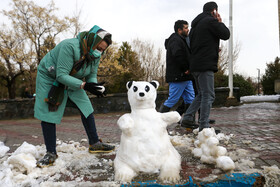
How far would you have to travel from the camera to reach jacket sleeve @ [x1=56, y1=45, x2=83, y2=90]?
8.24 feet

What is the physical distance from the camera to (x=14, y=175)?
226 centimetres

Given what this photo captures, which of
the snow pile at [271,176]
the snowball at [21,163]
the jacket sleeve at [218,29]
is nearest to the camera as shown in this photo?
the snow pile at [271,176]

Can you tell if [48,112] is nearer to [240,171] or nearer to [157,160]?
[157,160]

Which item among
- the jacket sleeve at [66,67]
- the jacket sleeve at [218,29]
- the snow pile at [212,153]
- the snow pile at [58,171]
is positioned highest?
the jacket sleeve at [218,29]

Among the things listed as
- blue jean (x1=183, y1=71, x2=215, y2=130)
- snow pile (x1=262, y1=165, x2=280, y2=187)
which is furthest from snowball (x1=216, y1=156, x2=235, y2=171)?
blue jean (x1=183, y1=71, x2=215, y2=130)

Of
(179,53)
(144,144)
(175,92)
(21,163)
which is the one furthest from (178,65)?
(21,163)

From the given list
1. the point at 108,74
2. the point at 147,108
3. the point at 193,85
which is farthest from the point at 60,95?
the point at 108,74

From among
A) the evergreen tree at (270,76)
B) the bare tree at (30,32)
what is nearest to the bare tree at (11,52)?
the bare tree at (30,32)

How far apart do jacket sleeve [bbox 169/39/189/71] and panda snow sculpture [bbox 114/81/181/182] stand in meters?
2.07

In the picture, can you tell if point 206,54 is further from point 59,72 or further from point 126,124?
point 59,72

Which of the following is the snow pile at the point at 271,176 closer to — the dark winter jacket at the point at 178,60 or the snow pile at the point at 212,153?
the snow pile at the point at 212,153

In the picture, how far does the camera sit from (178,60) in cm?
421

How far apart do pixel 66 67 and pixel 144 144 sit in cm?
124

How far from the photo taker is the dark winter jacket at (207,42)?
3.44m
